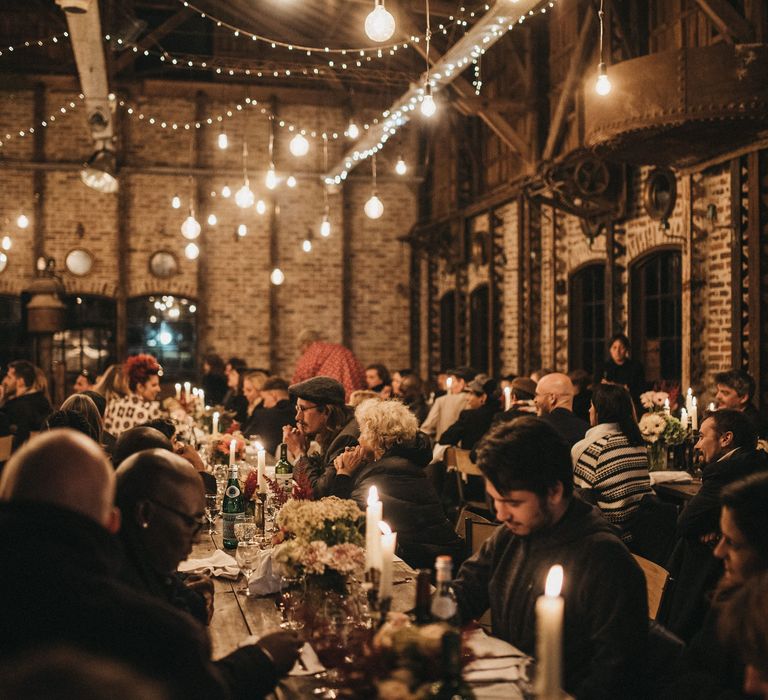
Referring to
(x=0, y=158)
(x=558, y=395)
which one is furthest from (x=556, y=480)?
(x=0, y=158)

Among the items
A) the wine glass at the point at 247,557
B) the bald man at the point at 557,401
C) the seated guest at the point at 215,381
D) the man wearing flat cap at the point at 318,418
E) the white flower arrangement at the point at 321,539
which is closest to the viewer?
the white flower arrangement at the point at 321,539

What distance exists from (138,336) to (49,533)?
46.2 feet

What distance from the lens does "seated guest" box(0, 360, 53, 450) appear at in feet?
25.3

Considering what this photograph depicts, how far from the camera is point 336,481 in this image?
14.4 feet

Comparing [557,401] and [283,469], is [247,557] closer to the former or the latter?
[283,469]

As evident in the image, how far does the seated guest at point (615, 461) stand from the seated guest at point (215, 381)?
320 inches

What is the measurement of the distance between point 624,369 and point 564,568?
254 inches

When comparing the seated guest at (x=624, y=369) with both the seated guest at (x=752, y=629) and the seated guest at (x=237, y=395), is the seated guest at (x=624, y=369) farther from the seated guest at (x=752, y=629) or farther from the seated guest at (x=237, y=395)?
the seated guest at (x=752, y=629)

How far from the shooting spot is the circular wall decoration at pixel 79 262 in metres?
14.7

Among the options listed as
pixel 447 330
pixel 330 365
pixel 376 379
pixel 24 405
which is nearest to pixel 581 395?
pixel 376 379

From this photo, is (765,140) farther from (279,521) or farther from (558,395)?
(279,521)

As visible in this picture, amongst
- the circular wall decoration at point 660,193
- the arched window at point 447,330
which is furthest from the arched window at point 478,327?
the circular wall decoration at point 660,193

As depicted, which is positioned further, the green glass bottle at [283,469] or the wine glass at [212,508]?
the green glass bottle at [283,469]

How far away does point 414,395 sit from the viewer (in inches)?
400
